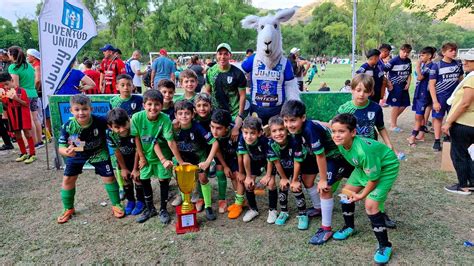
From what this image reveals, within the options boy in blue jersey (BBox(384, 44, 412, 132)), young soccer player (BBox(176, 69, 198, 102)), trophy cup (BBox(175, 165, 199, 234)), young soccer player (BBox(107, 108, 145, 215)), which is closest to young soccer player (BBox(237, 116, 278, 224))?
trophy cup (BBox(175, 165, 199, 234))

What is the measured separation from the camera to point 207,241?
3.47 m

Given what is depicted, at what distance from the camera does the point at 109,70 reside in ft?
26.2

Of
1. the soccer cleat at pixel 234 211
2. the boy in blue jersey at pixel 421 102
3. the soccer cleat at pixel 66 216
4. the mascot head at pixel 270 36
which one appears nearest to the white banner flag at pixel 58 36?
the soccer cleat at pixel 66 216

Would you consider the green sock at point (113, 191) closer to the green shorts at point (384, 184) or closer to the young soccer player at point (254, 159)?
the young soccer player at point (254, 159)

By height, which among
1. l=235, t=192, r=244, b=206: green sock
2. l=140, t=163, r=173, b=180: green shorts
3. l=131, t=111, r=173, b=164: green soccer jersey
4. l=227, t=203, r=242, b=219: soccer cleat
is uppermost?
l=131, t=111, r=173, b=164: green soccer jersey

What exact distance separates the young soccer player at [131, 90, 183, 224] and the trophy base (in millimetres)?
284

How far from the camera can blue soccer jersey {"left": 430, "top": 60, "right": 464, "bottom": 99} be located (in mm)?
5887

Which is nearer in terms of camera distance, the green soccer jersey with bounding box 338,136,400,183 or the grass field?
the green soccer jersey with bounding box 338,136,400,183

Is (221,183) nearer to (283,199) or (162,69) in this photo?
(283,199)

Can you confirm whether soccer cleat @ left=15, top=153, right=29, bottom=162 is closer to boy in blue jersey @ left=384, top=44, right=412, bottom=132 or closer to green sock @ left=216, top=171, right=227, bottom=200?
green sock @ left=216, top=171, right=227, bottom=200

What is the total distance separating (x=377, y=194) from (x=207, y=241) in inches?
62.6

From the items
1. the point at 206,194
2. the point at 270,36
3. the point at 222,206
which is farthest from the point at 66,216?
the point at 270,36

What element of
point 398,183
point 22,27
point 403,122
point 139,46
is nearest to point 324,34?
point 139,46

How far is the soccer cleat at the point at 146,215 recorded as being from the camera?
12.8 ft
